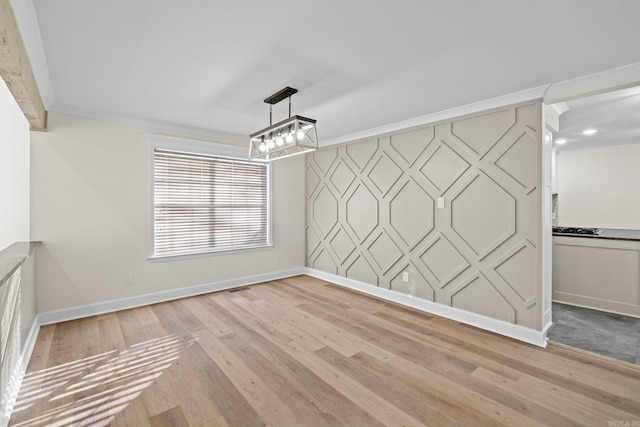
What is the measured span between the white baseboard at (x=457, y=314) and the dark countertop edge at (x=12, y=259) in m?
3.74

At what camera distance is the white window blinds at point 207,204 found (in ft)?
13.5

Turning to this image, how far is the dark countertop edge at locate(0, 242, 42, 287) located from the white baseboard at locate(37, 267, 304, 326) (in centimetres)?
89

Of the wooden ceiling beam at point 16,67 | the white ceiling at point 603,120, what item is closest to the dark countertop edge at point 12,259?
the wooden ceiling beam at point 16,67

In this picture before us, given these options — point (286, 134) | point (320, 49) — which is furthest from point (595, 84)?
point (286, 134)

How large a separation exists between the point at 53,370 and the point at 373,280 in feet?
11.7

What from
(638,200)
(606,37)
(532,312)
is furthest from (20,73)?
(638,200)

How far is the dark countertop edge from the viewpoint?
1.66m

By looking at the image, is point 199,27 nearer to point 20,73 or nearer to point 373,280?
point 20,73

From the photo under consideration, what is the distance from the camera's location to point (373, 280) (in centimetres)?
441

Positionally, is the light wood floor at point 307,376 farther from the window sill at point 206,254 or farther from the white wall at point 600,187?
the white wall at point 600,187

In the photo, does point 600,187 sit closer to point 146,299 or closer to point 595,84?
point 595,84

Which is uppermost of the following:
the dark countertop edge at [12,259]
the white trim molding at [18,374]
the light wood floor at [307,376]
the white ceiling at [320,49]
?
the white ceiling at [320,49]

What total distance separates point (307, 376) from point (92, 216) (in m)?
3.13

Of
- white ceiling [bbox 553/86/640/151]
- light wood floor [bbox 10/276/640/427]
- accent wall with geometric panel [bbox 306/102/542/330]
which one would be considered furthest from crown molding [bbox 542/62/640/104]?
light wood floor [bbox 10/276/640/427]
